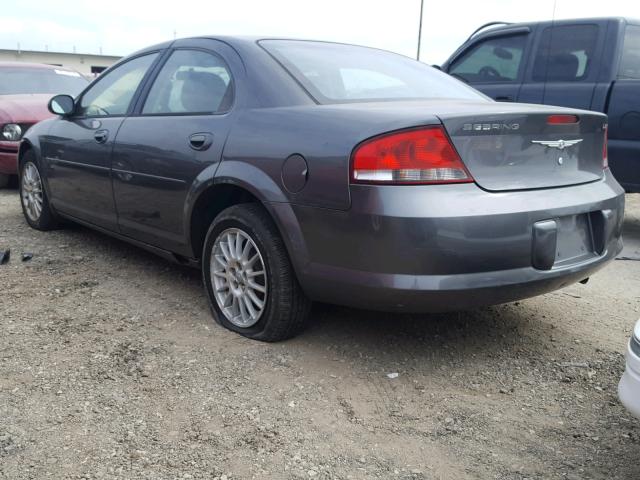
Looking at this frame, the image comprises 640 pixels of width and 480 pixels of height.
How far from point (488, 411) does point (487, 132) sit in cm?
112

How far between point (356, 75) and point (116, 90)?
1858 mm

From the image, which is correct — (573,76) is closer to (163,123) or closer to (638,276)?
(638,276)

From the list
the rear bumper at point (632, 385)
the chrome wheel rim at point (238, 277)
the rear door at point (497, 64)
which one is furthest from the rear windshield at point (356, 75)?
the rear door at point (497, 64)

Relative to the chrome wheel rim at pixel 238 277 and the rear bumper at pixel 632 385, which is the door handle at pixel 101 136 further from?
the rear bumper at pixel 632 385

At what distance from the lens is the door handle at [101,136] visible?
13.6 feet

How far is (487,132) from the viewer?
2.67 meters

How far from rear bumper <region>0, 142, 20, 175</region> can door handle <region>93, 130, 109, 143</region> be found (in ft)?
11.5

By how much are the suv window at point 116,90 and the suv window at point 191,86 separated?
10.8 inches

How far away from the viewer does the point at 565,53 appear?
5.94 meters

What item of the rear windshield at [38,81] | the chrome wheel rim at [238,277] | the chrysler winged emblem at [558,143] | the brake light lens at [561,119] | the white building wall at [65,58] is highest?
the brake light lens at [561,119]

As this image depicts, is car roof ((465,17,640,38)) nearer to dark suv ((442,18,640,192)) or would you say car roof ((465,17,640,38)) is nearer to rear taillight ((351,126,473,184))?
dark suv ((442,18,640,192))

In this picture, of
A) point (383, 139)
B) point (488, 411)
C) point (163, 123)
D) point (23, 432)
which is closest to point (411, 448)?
point (488, 411)

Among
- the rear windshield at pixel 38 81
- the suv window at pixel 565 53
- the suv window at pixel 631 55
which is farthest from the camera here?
the rear windshield at pixel 38 81

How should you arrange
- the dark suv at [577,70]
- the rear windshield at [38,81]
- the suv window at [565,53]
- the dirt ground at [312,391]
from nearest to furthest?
the dirt ground at [312,391] < the dark suv at [577,70] < the suv window at [565,53] < the rear windshield at [38,81]
